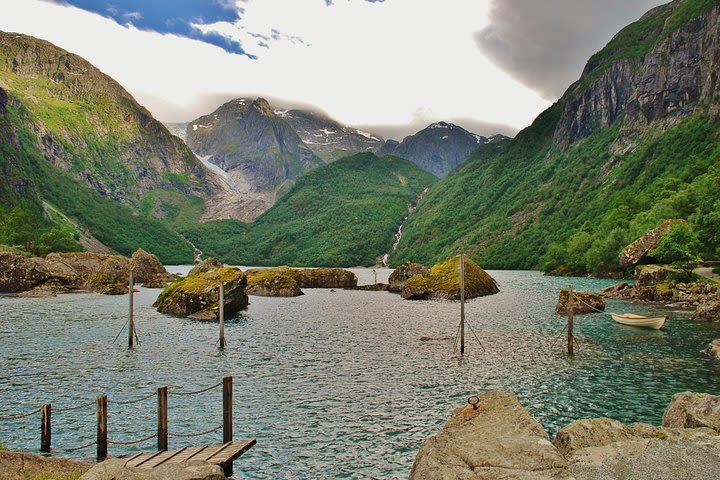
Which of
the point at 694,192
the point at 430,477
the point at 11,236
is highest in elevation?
the point at 694,192

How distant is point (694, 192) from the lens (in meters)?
97.8

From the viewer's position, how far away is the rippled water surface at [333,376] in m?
18.1

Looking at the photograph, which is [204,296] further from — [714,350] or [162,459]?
[714,350]

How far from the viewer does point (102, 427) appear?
16.0 meters

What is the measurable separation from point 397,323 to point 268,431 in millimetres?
32235

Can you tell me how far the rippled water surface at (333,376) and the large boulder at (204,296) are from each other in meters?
3.27

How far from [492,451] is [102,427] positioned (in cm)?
1284

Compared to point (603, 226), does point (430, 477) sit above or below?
below

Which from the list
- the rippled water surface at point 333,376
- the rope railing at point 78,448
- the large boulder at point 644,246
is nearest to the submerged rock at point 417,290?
the rippled water surface at point 333,376

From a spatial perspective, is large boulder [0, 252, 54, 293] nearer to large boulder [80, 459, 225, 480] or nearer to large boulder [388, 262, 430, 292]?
large boulder [388, 262, 430, 292]

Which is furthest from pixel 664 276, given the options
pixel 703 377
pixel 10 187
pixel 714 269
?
pixel 10 187

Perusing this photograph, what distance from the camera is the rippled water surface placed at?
59.3ft

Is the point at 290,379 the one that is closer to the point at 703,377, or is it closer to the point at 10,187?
the point at 703,377

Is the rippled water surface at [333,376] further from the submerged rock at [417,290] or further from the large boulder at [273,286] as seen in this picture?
the large boulder at [273,286]
